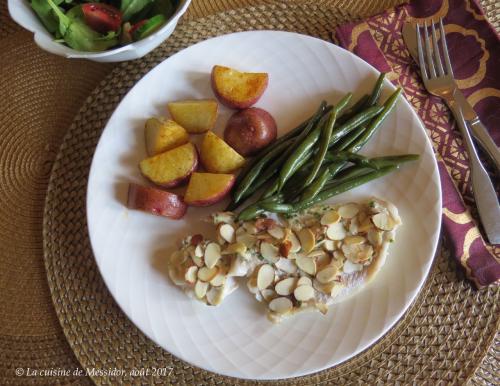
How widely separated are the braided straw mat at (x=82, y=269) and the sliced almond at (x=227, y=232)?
1.75ft

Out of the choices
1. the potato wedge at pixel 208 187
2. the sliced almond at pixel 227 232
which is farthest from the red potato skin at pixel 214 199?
the sliced almond at pixel 227 232

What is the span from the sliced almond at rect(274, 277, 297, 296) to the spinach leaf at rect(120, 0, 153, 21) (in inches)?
43.5

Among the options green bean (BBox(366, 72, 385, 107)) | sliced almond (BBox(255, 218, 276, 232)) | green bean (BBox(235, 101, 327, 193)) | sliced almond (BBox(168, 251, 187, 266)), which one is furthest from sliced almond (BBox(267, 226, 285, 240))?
green bean (BBox(366, 72, 385, 107))

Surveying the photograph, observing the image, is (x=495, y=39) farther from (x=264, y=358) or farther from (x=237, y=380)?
(x=237, y=380)

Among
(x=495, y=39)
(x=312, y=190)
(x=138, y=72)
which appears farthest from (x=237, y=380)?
(x=495, y=39)

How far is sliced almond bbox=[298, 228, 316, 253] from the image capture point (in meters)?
1.63

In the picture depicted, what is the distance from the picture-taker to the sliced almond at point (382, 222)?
5.35 ft

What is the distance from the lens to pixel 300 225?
1.68m

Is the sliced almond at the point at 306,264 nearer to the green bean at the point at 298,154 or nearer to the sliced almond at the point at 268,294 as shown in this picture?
the sliced almond at the point at 268,294

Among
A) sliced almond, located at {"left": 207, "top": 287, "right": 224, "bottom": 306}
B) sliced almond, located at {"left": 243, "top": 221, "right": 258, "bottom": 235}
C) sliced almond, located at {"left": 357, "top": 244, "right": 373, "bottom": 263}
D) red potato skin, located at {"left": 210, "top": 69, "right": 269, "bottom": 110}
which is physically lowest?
sliced almond, located at {"left": 357, "top": 244, "right": 373, "bottom": 263}

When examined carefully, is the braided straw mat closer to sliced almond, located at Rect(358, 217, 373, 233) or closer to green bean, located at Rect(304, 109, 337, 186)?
sliced almond, located at Rect(358, 217, 373, 233)

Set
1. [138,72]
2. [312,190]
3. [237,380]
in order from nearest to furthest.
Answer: [312,190]
[237,380]
[138,72]

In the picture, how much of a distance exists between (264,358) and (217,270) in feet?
1.21
